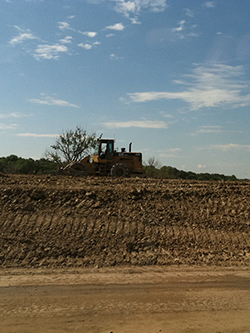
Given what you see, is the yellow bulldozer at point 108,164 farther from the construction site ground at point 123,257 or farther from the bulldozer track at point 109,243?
the bulldozer track at point 109,243

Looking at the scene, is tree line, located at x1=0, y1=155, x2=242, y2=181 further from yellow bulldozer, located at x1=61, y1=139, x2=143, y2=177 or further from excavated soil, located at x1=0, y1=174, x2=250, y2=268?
excavated soil, located at x1=0, y1=174, x2=250, y2=268

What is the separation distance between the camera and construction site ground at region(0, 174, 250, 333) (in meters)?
6.93

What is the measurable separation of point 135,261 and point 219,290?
9.29 ft

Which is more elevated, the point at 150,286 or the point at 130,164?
the point at 130,164

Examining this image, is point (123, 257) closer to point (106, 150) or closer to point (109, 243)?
point (109, 243)

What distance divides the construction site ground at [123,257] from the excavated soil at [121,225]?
0.03 metres

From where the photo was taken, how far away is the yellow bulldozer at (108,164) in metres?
21.1

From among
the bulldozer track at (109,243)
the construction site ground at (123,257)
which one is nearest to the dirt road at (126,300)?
the construction site ground at (123,257)

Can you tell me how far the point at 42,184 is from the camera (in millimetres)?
14969

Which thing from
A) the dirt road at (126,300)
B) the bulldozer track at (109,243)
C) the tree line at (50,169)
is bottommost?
the dirt road at (126,300)

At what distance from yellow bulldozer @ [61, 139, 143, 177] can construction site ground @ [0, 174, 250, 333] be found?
4466 mm

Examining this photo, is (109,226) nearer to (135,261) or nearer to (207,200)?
(135,261)

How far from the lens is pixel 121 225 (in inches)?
473

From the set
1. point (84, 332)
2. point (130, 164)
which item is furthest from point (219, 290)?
point (130, 164)
